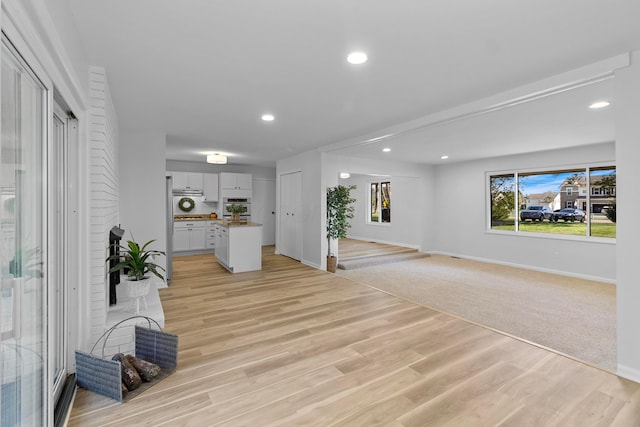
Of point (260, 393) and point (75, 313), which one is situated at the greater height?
point (75, 313)

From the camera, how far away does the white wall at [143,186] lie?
4.54m

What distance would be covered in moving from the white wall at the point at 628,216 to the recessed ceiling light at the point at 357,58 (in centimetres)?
195

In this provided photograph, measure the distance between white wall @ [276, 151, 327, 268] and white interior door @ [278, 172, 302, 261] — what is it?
23 centimetres

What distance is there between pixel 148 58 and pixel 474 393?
352 cm

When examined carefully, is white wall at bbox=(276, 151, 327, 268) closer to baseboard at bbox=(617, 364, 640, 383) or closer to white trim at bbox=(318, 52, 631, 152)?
white trim at bbox=(318, 52, 631, 152)

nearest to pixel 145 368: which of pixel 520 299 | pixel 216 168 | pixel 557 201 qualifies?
pixel 520 299

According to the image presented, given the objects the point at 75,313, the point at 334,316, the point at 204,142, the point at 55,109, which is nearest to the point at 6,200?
the point at 55,109

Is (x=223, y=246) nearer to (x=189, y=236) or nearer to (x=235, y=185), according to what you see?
(x=189, y=236)

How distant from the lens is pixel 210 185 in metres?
8.27

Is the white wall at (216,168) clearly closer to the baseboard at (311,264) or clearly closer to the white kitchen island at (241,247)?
the white kitchen island at (241,247)

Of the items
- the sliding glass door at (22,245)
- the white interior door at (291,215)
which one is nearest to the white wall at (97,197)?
the sliding glass door at (22,245)

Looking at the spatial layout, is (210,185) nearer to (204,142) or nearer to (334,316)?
(204,142)

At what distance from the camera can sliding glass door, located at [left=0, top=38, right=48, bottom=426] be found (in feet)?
3.91

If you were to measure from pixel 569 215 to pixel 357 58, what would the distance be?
5.91 metres
